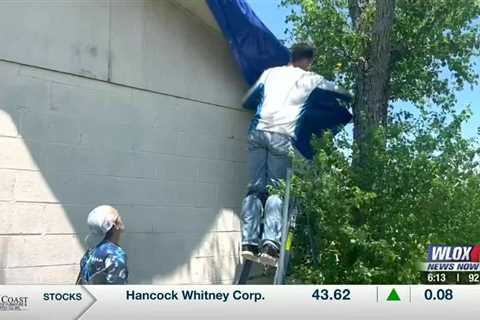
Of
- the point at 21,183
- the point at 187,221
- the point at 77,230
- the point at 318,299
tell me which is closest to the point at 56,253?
the point at 77,230

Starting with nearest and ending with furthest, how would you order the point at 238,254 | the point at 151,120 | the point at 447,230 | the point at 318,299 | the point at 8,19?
the point at 318,299, the point at 447,230, the point at 8,19, the point at 151,120, the point at 238,254

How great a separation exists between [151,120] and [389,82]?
183 cm

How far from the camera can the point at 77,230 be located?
14.8 feet

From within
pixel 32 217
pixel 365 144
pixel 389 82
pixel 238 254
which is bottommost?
pixel 238 254

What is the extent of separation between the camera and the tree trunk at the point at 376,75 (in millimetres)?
4980

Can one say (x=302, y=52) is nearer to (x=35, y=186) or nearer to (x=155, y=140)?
(x=155, y=140)

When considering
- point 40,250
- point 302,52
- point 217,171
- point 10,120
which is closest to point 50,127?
point 10,120

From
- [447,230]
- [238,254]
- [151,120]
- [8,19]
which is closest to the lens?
[447,230]

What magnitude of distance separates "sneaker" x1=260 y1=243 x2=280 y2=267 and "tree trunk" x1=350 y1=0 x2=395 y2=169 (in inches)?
39.9

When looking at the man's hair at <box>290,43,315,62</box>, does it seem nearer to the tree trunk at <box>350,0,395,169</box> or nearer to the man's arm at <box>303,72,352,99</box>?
the man's arm at <box>303,72,352,99</box>

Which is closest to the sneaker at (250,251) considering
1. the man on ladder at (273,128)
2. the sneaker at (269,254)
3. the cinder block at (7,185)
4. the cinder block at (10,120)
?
the man on ladder at (273,128)

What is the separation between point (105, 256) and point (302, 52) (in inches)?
89.8

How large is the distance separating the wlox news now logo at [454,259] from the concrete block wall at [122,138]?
211cm

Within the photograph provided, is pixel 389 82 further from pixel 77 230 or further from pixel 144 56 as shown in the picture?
pixel 77 230
